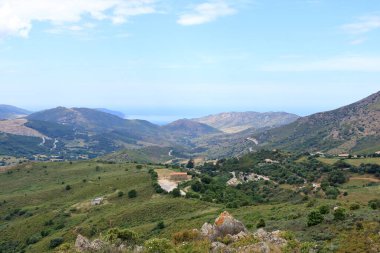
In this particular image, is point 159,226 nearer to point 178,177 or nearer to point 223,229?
point 223,229

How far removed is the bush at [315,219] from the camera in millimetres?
45219

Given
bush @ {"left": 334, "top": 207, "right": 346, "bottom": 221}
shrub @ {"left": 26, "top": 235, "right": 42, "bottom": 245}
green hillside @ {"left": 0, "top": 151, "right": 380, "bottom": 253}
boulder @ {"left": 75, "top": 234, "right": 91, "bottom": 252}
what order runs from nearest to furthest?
bush @ {"left": 334, "top": 207, "right": 346, "bottom": 221} → boulder @ {"left": 75, "top": 234, "right": 91, "bottom": 252} → green hillside @ {"left": 0, "top": 151, "right": 380, "bottom": 253} → shrub @ {"left": 26, "top": 235, "right": 42, "bottom": 245}

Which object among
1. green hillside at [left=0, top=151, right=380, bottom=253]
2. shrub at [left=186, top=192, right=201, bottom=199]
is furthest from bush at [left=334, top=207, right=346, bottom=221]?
shrub at [left=186, top=192, right=201, bottom=199]

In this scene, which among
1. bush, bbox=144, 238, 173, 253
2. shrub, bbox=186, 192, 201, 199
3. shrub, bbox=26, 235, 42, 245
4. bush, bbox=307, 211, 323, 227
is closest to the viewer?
bush, bbox=144, 238, 173, 253

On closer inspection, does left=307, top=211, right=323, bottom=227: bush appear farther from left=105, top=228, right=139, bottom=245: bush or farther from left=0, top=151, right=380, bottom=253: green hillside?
left=105, top=228, right=139, bottom=245: bush

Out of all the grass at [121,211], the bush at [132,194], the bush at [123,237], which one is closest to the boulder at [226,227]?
the grass at [121,211]

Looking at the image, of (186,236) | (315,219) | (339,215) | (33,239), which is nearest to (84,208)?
(33,239)

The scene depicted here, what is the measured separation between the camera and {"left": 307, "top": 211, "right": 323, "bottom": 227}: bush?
45.2 metres

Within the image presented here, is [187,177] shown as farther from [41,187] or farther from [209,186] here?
[41,187]

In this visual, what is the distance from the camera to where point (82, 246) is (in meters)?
45.5

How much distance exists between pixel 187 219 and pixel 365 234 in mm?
36330

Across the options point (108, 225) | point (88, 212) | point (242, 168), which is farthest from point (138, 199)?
point (242, 168)

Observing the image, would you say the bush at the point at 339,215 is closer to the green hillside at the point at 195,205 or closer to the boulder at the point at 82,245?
the green hillside at the point at 195,205

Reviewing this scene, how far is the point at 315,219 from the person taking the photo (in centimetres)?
4544
